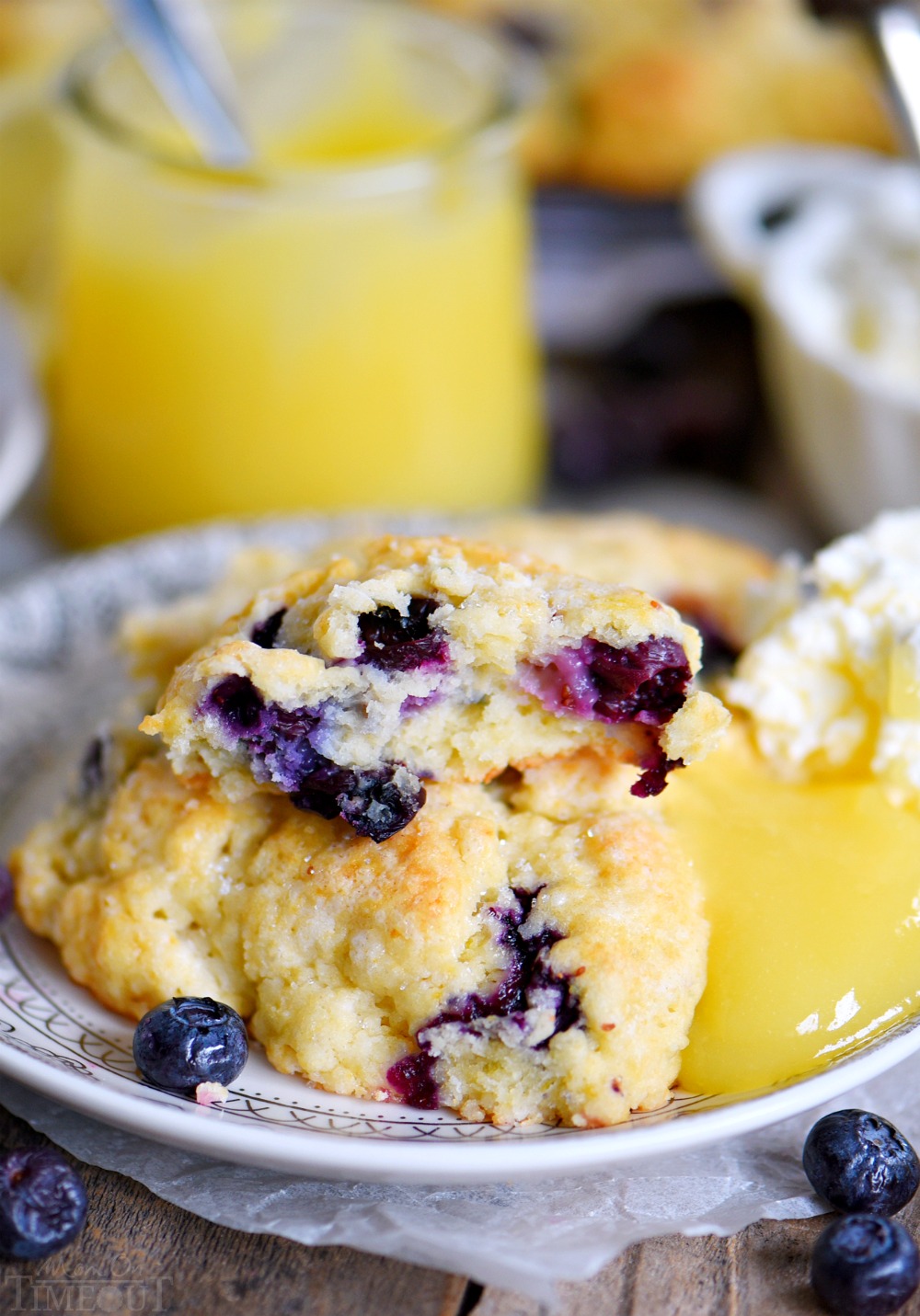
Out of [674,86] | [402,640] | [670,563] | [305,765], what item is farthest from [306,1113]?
[674,86]

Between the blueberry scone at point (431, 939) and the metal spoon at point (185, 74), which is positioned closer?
the blueberry scone at point (431, 939)

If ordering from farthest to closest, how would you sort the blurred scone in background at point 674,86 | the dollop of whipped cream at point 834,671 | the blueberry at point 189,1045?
the blurred scone in background at point 674,86
the dollop of whipped cream at point 834,671
the blueberry at point 189,1045

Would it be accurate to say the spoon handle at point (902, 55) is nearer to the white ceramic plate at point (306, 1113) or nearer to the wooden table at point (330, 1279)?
the white ceramic plate at point (306, 1113)

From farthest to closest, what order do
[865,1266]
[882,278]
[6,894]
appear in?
1. [882,278]
2. [6,894]
3. [865,1266]

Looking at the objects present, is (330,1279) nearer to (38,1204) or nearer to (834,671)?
(38,1204)

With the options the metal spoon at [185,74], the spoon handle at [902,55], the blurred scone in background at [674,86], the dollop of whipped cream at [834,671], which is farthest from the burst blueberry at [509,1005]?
the blurred scone in background at [674,86]

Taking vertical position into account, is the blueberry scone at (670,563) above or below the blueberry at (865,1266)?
above
